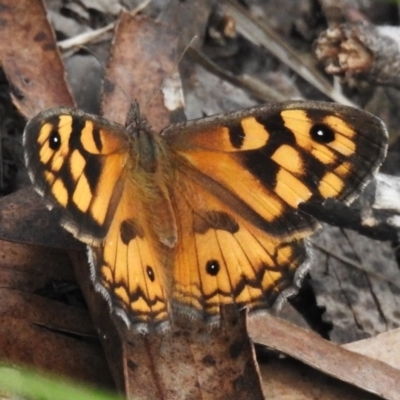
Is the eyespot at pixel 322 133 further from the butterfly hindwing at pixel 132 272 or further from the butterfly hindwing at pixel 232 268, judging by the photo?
the butterfly hindwing at pixel 132 272

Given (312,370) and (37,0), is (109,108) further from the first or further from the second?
(312,370)

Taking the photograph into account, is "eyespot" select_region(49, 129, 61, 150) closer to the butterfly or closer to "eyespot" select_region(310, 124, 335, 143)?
the butterfly

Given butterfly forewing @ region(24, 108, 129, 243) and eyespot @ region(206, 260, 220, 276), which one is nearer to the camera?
butterfly forewing @ region(24, 108, 129, 243)

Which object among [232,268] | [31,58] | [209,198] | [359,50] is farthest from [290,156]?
[31,58]

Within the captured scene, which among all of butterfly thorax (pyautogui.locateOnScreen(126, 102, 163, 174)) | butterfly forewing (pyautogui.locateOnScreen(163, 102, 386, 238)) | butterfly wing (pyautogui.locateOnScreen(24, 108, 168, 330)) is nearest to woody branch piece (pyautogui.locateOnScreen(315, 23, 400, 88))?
butterfly forewing (pyautogui.locateOnScreen(163, 102, 386, 238))

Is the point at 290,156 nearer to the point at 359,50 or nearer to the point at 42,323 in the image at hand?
the point at 359,50

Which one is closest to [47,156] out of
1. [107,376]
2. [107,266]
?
[107,266]

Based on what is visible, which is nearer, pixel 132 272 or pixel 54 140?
pixel 54 140
